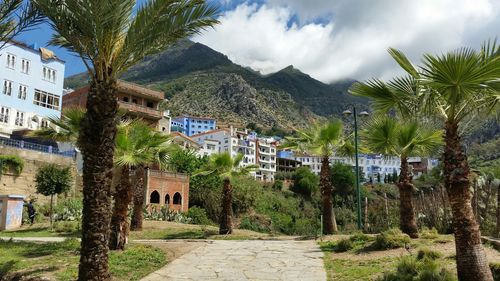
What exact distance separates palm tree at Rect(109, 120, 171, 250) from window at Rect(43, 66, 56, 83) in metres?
34.5

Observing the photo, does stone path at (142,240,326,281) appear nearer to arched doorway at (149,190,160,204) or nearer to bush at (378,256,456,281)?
bush at (378,256,456,281)

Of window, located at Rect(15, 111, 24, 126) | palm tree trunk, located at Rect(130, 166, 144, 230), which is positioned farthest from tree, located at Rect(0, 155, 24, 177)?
palm tree trunk, located at Rect(130, 166, 144, 230)

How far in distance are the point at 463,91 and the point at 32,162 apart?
3414cm

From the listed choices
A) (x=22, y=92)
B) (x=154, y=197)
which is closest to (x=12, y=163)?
(x=22, y=92)

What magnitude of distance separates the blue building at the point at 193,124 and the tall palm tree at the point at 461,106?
380 feet

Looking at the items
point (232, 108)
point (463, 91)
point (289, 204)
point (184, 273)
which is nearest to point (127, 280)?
point (184, 273)

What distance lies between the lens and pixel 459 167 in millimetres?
8203

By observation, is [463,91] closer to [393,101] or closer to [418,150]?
[393,101]

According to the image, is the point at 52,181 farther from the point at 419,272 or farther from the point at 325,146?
the point at 419,272

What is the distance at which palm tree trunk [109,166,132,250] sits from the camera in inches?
547

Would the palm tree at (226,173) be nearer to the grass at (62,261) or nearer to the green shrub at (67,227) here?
the green shrub at (67,227)

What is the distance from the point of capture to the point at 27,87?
43.4 meters

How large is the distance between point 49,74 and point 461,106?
4527 centimetres

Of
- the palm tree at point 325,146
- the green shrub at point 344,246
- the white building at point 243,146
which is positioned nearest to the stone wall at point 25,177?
the palm tree at point 325,146
